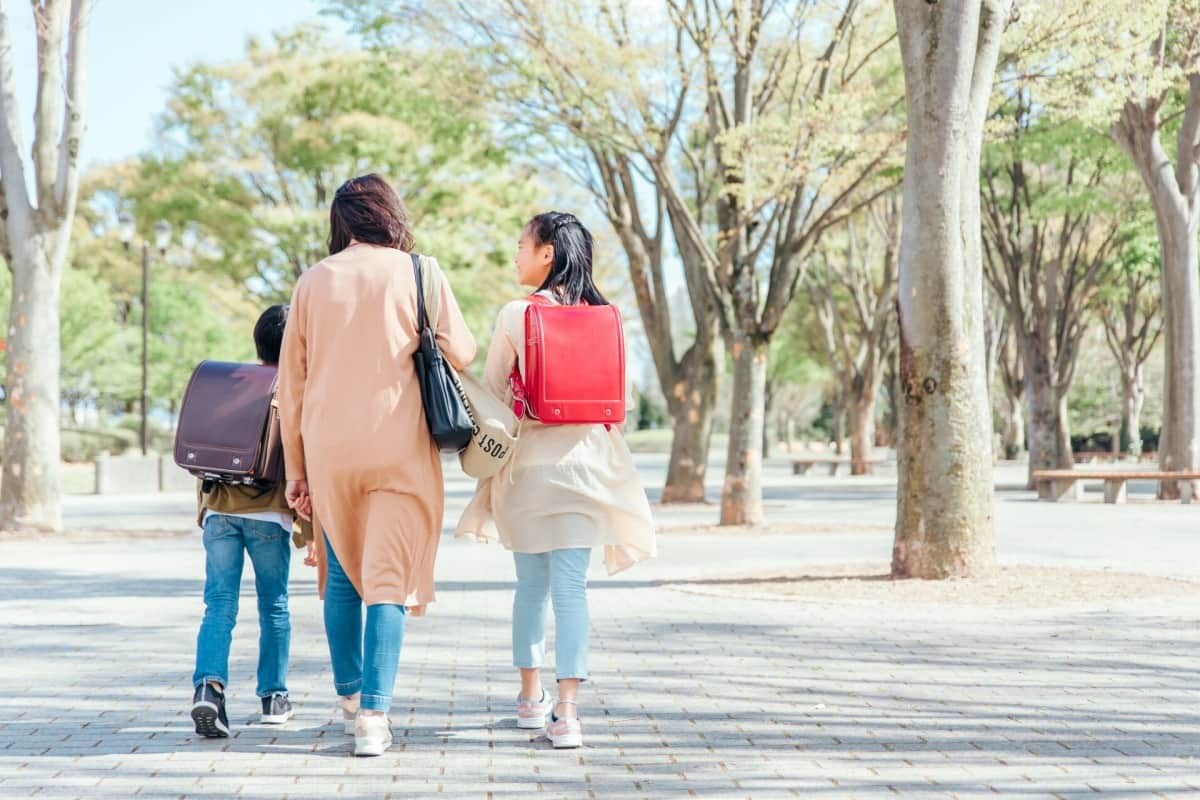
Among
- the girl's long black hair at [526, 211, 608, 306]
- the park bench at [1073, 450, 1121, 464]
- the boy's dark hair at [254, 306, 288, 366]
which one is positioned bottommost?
the park bench at [1073, 450, 1121, 464]

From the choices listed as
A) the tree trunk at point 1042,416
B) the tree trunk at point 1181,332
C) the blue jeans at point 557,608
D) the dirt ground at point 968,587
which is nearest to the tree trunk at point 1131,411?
the tree trunk at point 1042,416

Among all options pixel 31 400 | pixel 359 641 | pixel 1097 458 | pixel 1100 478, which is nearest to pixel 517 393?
pixel 359 641

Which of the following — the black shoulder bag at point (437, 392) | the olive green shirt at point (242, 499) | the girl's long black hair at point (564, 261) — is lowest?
the olive green shirt at point (242, 499)

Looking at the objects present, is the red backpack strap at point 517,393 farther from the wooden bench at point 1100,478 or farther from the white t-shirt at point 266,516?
the wooden bench at point 1100,478

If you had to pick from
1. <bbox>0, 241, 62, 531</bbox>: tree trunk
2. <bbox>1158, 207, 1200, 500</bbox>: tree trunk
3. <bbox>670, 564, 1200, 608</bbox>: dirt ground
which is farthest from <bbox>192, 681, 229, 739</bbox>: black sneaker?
<bbox>1158, 207, 1200, 500</bbox>: tree trunk

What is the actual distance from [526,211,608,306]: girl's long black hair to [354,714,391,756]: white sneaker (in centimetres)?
161

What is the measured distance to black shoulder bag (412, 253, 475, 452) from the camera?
4.87 meters

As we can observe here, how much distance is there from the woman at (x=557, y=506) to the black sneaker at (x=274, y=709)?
885mm

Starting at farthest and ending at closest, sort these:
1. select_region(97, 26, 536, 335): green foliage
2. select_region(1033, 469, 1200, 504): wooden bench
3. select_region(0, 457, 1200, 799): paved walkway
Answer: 1. select_region(97, 26, 536, 335): green foliage
2. select_region(1033, 469, 1200, 504): wooden bench
3. select_region(0, 457, 1200, 799): paved walkway

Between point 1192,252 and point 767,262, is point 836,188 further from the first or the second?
point 767,262

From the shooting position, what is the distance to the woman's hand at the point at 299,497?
506 cm

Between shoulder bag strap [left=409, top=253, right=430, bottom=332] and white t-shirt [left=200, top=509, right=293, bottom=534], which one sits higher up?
shoulder bag strap [left=409, top=253, right=430, bottom=332]

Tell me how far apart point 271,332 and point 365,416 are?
92 centimetres

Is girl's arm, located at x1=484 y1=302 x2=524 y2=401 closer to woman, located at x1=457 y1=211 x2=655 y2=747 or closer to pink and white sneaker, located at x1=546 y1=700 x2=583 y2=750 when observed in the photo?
woman, located at x1=457 y1=211 x2=655 y2=747
